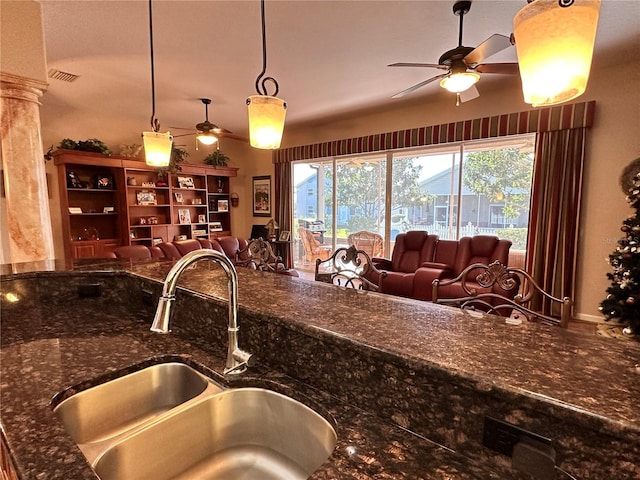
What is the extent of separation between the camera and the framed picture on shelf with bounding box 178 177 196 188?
21.0 ft

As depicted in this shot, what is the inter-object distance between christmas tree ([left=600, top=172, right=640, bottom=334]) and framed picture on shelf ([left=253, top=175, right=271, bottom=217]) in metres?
5.74

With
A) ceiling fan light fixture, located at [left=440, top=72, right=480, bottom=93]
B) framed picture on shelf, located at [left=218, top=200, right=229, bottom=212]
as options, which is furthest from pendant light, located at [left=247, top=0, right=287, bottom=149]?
framed picture on shelf, located at [left=218, top=200, right=229, bottom=212]

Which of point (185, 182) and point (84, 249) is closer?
point (84, 249)

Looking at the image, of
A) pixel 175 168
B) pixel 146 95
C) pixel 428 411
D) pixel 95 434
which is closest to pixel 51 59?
pixel 146 95

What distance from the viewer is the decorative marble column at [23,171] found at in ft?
7.69

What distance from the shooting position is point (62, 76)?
12.1 feet

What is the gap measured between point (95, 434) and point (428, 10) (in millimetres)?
3159

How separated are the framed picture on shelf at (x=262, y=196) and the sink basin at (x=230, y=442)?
637cm

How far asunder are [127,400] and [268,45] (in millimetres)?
3031

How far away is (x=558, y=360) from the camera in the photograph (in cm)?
73

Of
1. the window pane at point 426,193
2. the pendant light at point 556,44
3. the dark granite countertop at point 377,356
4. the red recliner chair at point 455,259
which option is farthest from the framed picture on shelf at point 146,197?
the pendant light at point 556,44

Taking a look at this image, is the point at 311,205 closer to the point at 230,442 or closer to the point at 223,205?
the point at 223,205

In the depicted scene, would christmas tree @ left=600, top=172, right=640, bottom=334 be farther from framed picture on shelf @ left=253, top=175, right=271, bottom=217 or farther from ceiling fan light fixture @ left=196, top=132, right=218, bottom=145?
framed picture on shelf @ left=253, top=175, right=271, bottom=217

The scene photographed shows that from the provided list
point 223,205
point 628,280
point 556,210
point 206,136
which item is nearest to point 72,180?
point 206,136
